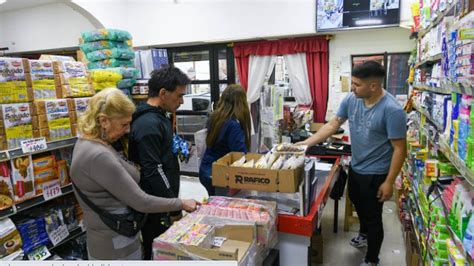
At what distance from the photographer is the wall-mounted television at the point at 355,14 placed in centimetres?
432

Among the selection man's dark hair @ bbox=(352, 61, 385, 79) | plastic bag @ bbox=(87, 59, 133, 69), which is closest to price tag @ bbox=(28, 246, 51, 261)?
plastic bag @ bbox=(87, 59, 133, 69)

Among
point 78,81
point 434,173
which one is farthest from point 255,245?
point 78,81

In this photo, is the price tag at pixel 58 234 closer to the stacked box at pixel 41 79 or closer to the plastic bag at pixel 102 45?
the stacked box at pixel 41 79

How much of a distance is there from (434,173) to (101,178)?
1986 millimetres

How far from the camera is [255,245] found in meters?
1.49

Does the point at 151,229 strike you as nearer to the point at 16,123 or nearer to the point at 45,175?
the point at 45,175

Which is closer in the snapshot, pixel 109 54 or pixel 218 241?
pixel 218 241

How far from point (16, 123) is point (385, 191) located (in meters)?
2.46

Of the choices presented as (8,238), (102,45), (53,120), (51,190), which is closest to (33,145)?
(53,120)

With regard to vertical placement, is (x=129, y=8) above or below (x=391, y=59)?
above

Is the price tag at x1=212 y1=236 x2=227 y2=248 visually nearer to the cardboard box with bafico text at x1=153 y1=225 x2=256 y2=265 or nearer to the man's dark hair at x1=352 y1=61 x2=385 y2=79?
the cardboard box with bafico text at x1=153 y1=225 x2=256 y2=265

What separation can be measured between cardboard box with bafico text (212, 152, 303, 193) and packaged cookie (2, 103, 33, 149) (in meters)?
1.15

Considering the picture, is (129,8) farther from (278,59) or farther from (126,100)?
(126,100)

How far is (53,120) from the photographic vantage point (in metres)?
2.09
